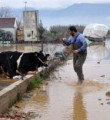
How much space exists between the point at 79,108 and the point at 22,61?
3403mm

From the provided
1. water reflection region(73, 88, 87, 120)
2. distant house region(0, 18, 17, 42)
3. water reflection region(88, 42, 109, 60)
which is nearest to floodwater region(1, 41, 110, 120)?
water reflection region(73, 88, 87, 120)

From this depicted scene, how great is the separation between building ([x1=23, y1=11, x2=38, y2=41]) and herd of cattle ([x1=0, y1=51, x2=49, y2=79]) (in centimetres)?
4647

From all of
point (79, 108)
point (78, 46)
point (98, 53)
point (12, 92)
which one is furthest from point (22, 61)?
point (98, 53)

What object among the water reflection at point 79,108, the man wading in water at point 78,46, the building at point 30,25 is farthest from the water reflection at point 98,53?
the building at point 30,25

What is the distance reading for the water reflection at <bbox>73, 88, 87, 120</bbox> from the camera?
28.5 ft

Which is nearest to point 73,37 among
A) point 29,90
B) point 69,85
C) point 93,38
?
point 69,85

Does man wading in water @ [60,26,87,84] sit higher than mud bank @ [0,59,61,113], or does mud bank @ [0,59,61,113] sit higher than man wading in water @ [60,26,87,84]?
man wading in water @ [60,26,87,84]

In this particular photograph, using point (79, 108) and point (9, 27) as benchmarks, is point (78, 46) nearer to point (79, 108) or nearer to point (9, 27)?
point (79, 108)

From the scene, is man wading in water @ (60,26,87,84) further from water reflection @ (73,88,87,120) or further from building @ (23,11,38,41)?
building @ (23,11,38,41)

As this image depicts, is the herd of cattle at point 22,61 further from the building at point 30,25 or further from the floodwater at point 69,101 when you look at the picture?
the building at point 30,25

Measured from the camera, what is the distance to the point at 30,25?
2384 inches

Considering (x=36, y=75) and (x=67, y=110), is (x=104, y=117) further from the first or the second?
(x=36, y=75)

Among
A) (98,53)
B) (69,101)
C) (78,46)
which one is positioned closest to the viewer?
(69,101)


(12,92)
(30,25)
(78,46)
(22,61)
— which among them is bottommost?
(12,92)
